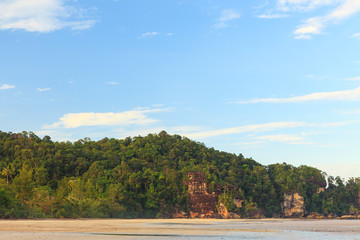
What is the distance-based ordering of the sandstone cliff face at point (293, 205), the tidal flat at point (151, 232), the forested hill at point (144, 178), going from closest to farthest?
1. the tidal flat at point (151, 232)
2. the forested hill at point (144, 178)
3. the sandstone cliff face at point (293, 205)

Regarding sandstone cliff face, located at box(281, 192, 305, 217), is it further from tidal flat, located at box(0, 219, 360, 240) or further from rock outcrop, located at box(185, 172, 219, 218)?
tidal flat, located at box(0, 219, 360, 240)

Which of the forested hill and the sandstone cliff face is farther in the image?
the sandstone cliff face

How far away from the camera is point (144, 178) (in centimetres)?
12262

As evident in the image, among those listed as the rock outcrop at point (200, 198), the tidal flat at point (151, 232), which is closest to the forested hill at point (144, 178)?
the rock outcrop at point (200, 198)

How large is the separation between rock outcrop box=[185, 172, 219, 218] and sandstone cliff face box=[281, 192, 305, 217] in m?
35.2

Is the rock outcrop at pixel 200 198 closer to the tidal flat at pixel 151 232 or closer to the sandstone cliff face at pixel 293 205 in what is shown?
the sandstone cliff face at pixel 293 205

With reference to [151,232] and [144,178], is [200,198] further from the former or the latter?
[151,232]

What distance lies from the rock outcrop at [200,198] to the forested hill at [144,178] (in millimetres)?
2029

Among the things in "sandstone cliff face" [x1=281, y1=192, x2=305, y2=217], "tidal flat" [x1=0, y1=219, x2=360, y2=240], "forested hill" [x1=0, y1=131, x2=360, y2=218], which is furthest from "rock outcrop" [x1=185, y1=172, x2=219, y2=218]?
"tidal flat" [x1=0, y1=219, x2=360, y2=240]

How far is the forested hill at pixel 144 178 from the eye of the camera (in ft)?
291

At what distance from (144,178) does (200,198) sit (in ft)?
60.5

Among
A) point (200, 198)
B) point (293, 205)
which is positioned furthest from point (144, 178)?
point (293, 205)

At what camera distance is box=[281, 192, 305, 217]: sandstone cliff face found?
144 meters

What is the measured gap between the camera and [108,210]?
84500 millimetres
